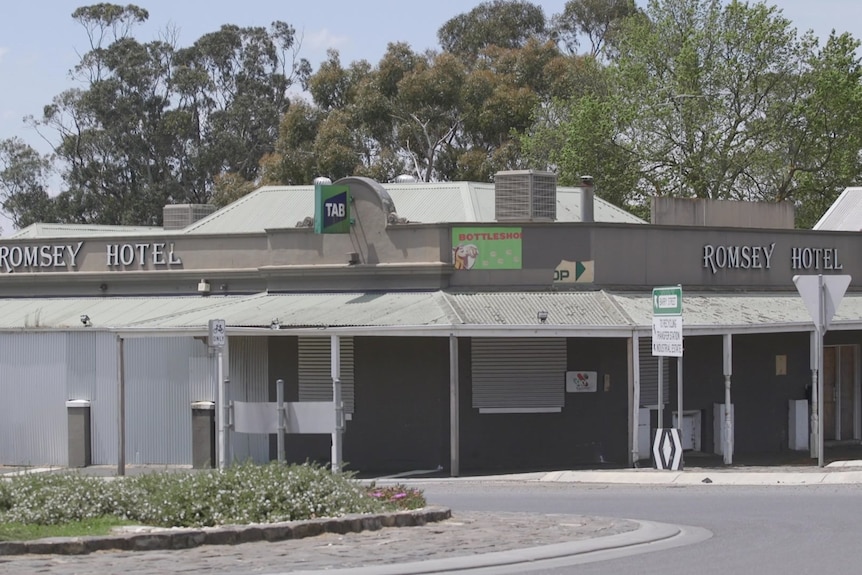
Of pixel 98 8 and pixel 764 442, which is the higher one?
pixel 98 8

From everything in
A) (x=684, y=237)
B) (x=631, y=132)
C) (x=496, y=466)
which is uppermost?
(x=631, y=132)

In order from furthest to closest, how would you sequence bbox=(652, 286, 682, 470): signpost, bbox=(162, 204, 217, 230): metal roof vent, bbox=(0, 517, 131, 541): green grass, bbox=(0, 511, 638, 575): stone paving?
bbox=(162, 204, 217, 230): metal roof vent, bbox=(652, 286, 682, 470): signpost, bbox=(0, 517, 131, 541): green grass, bbox=(0, 511, 638, 575): stone paving

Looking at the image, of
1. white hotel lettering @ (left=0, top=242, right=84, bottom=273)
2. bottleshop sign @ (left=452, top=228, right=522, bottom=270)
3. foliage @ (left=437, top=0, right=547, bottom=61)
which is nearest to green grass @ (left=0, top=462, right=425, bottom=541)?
bottleshop sign @ (left=452, top=228, right=522, bottom=270)

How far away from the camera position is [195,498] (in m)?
13.6

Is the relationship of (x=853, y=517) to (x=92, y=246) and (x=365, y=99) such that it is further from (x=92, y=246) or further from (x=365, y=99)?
(x=365, y=99)

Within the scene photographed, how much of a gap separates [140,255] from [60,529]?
16.8m

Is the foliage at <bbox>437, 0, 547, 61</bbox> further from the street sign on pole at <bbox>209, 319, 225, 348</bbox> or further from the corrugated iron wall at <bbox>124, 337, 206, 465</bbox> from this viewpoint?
the street sign on pole at <bbox>209, 319, 225, 348</bbox>

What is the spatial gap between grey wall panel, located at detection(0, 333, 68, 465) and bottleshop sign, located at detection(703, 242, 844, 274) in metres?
12.5

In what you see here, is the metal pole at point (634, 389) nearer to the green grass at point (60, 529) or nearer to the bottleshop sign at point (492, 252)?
the bottleshop sign at point (492, 252)

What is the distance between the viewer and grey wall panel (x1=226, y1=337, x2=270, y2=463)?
25.9 m

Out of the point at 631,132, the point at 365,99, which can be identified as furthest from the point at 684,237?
the point at 365,99

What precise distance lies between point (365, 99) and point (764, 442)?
105 feet

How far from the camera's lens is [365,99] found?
185ft

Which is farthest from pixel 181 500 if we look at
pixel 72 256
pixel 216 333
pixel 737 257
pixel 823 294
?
pixel 72 256
